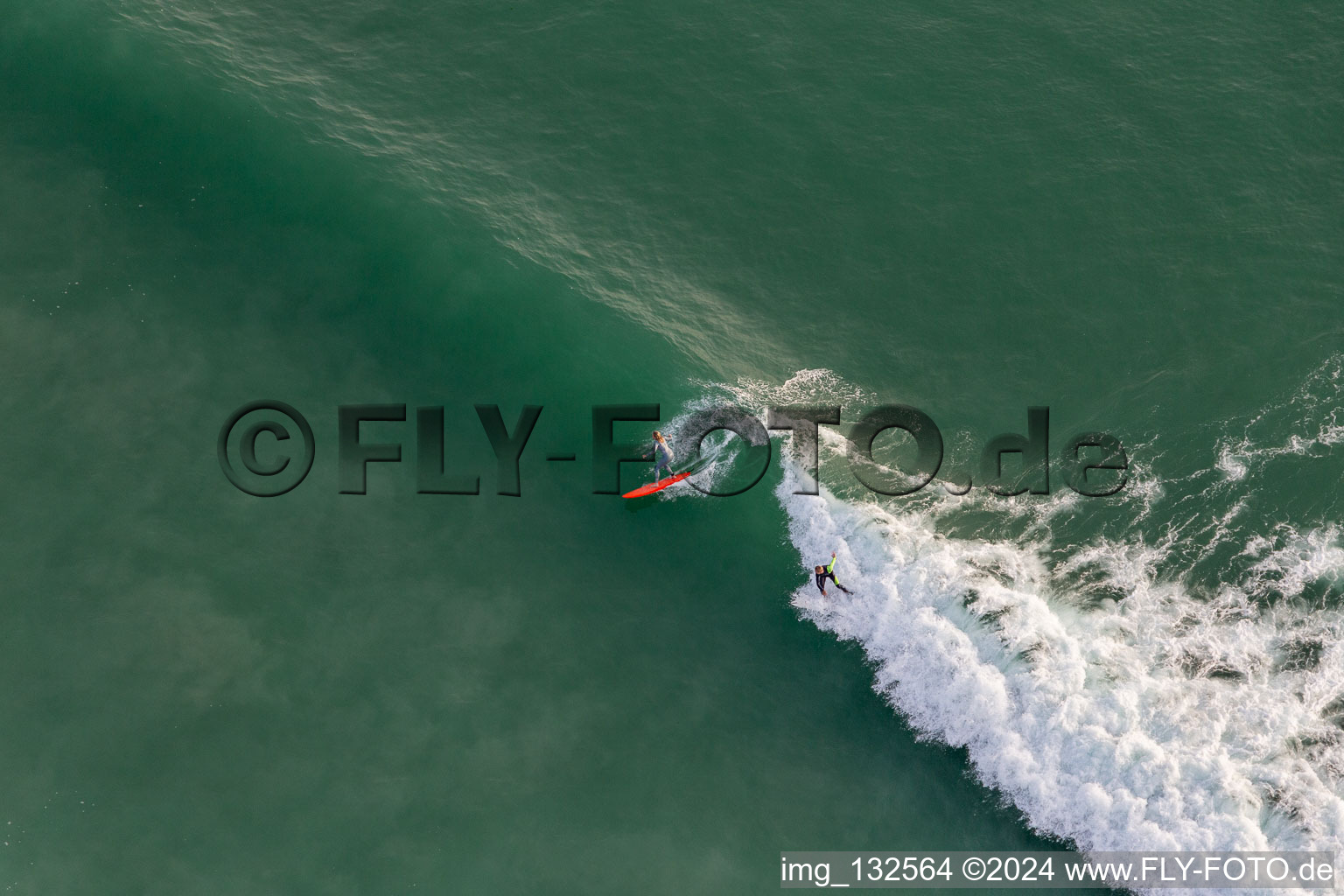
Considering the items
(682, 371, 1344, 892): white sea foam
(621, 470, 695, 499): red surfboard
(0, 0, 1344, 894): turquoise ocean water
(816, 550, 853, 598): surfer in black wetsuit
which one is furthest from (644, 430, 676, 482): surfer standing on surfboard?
(816, 550, 853, 598): surfer in black wetsuit

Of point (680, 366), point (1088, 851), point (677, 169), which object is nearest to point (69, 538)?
point (680, 366)

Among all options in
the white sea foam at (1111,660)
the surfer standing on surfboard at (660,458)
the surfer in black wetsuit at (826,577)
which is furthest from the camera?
the surfer standing on surfboard at (660,458)

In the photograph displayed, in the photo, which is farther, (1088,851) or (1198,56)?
(1198,56)

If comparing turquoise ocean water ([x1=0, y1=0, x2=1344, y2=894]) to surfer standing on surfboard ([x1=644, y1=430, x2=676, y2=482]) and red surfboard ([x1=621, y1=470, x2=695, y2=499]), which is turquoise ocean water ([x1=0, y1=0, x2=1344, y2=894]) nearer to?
red surfboard ([x1=621, y1=470, x2=695, y2=499])

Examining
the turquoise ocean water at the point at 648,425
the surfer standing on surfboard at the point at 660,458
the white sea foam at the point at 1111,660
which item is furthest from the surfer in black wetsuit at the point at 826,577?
the surfer standing on surfboard at the point at 660,458

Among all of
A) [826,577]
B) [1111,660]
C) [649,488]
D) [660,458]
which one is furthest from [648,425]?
[1111,660]

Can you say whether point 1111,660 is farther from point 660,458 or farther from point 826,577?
point 660,458

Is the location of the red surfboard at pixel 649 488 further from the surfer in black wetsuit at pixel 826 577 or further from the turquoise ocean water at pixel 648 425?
the surfer in black wetsuit at pixel 826 577

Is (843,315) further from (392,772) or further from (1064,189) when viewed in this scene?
(392,772)
